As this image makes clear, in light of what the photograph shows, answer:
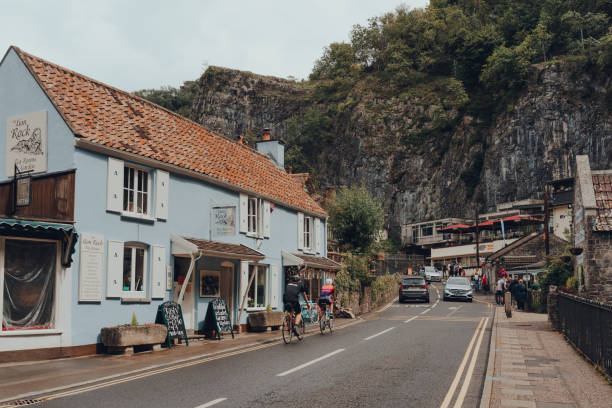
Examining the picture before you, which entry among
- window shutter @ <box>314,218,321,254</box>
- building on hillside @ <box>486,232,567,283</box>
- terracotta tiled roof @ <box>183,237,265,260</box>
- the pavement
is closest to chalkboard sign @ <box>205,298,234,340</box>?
terracotta tiled roof @ <box>183,237,265,260</box>

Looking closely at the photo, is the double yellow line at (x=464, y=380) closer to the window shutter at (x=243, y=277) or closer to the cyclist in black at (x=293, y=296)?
the cyclist in black at (x=293, y=296)

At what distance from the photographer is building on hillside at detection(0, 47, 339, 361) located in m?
13.9

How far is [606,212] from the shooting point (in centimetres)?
2064

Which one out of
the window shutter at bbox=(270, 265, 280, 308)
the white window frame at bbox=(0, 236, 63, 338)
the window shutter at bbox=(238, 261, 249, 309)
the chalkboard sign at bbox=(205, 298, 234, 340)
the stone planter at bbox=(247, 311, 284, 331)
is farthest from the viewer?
the window shutter at bbox=(270, 265, 280, 308)

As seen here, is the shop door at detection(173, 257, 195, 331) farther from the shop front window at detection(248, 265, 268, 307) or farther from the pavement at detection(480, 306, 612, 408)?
the pavement at detection(480, 306, 612, 408)

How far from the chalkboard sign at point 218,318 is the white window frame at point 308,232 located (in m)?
10.3

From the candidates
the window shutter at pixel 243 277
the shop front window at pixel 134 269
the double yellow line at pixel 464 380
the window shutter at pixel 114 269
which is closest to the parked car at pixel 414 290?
the window shutter at pixel 243 277

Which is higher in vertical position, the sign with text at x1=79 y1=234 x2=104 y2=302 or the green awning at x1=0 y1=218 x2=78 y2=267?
the green awning at x1=0 y1=218 x2=78 y2=267

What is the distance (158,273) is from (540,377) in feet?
35.9

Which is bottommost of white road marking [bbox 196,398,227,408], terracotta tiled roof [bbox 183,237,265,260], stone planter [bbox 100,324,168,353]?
→ white road marking [bbox 196,398,227,408]

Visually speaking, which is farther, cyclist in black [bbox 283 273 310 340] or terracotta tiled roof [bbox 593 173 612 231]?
terracotta tiled roof [bbox 593 173 612 231]

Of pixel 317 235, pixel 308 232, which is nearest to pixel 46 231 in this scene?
pixel 308 232

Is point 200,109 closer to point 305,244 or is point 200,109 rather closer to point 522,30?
point 522,30

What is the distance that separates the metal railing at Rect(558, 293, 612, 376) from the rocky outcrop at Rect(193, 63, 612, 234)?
61.2 m
